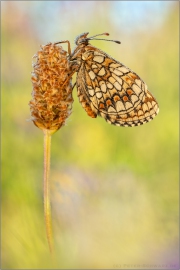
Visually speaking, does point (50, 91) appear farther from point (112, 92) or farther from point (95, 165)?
point (95, 165)

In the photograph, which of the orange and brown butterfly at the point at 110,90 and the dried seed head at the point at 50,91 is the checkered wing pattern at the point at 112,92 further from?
the dried seed head at the point at 50,91

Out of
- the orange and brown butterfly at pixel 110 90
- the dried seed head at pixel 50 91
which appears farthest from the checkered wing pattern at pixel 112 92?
the dried seed head at pixel 50 91

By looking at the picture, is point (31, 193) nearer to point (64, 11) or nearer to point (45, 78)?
point (45, 78)

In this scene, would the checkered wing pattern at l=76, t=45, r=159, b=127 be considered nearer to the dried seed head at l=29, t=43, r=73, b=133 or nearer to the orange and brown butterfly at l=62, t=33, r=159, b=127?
the orange and brown butterfly at l=62, t=33, r=159, b=127

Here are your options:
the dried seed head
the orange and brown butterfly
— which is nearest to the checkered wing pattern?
the orange and brown butterfly

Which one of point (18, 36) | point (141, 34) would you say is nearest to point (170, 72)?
point (141, 34)

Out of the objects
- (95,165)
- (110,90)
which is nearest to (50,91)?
(110,90)

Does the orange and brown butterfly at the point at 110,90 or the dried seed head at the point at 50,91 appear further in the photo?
the orange and brown butterfly at the point at 110,90
